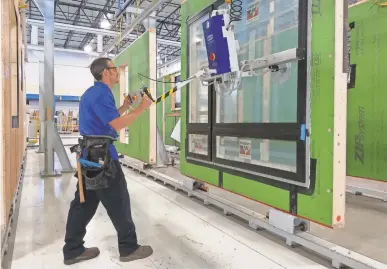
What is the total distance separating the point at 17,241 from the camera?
257 cm

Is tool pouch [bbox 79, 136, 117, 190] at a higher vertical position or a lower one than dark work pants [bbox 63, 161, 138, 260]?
higher

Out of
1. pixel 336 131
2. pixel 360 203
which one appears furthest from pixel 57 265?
pixel 360 203

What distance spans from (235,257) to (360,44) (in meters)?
3.56

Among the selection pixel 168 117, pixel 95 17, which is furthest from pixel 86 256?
pixel 95 17

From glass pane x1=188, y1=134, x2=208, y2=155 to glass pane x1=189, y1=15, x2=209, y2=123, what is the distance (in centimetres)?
19

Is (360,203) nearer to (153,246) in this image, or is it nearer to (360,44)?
(360,44)

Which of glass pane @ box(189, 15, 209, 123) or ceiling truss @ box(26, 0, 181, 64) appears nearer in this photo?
glass pane @ box(189, 15, 209, 123)

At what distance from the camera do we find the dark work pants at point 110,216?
7.00 feet

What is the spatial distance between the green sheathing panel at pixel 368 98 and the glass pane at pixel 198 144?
88.4 inches

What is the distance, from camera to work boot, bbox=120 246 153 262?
222 cm

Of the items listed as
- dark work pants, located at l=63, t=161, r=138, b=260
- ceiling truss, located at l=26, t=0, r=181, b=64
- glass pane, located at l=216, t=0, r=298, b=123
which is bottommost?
dark work pants, located at l=63, t=161, r=138, b=260

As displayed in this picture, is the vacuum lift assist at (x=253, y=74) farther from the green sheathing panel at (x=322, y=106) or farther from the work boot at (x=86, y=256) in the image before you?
the work boot at (x=86, y=256)

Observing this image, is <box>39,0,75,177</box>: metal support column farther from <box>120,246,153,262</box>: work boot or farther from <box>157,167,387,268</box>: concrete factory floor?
<box>120,246,153,262</box>: work boot

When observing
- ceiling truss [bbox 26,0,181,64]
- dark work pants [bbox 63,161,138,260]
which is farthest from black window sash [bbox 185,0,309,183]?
ceiling truss [bbox 26,0,181,64]
